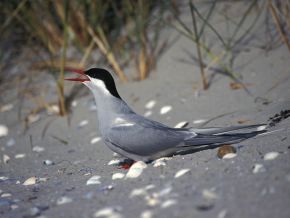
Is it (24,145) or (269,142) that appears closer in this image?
(269,142)

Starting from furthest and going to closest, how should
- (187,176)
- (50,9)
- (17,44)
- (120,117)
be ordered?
(17,44), (50,9), (120,117), (187,176)

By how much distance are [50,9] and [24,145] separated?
1943mm

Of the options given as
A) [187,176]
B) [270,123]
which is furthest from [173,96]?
[187,176]

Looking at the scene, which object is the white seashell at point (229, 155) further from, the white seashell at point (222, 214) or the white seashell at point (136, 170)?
the white seashell at point (222, 214)

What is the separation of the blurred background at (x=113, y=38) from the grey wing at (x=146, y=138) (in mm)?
1543

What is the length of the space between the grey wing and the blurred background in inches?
60.8

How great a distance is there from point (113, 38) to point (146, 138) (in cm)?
271

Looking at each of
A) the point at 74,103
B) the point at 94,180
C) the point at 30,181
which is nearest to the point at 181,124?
the point at 94,180

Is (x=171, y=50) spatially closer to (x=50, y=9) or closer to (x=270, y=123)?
(x=50, y=9)

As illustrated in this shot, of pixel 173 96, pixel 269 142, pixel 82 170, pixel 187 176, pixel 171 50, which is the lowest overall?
pixel 187 176

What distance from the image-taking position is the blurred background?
5387 millimetres

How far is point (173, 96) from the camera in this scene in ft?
17.2

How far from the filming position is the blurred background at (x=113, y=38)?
5.39 metres

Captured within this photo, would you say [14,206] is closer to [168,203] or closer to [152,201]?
[152,201]
